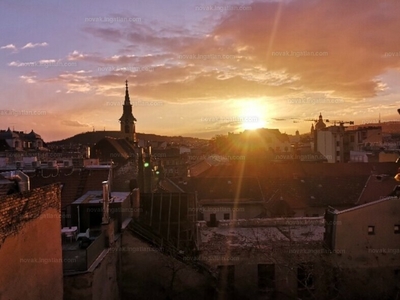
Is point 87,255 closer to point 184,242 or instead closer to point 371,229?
point 184,242

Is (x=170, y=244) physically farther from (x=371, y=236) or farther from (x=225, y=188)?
(x=225, y=188)

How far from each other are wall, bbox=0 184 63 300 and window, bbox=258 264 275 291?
9.03 meters

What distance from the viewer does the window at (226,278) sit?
636 inches

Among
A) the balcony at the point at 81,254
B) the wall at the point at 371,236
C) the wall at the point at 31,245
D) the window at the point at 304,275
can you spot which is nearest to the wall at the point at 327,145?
the wall at the point at 371,236

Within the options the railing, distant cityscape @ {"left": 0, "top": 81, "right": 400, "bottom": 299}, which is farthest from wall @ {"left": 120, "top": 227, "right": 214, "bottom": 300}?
the railing

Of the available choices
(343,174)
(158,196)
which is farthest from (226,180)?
(158,196)

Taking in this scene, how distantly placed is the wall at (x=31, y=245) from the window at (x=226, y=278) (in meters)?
7.65

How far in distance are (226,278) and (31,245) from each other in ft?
32.1

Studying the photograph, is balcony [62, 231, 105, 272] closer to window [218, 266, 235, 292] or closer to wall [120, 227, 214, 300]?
wall [120, 227, 214, 300]

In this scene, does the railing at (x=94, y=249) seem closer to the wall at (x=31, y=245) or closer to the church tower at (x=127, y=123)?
the wall at (x=31, y=245)

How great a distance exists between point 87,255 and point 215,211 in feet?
75.1

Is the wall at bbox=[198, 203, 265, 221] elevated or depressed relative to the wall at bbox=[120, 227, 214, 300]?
depressed

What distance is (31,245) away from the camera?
28.1ft

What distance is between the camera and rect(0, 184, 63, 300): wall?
748 cm
